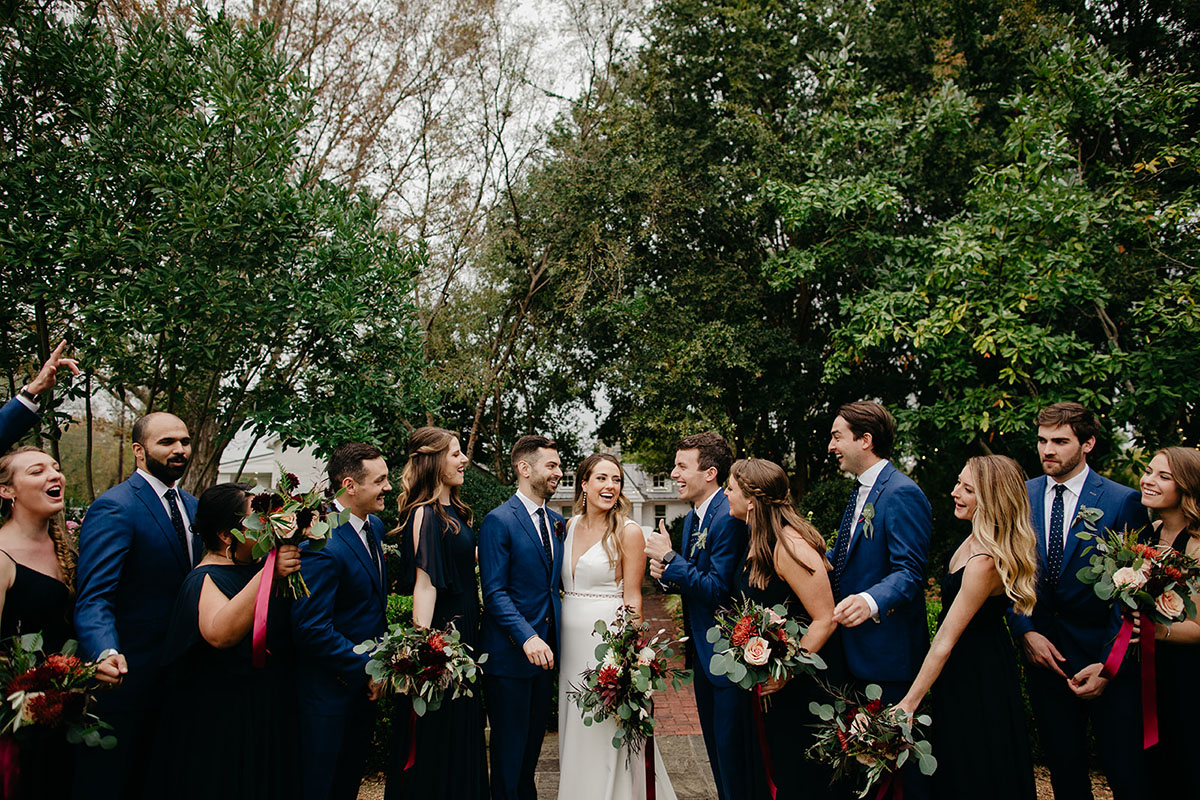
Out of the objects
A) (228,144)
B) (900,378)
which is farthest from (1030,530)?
(900,378)

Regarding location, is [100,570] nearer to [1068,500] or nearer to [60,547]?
[60,547]

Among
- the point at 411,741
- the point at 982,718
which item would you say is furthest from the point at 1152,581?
the point at 411,741

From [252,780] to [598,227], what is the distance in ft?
40.8

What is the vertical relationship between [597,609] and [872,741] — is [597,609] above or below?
above

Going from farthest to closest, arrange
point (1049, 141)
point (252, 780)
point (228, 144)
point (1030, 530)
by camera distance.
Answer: point (1049, 141), point (228, 144), point (1030, 530), point (252, 780)

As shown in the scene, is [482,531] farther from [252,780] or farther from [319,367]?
[319,367]

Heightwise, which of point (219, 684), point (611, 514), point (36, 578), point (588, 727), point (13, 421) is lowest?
point (588, 727)

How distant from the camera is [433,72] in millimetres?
14461

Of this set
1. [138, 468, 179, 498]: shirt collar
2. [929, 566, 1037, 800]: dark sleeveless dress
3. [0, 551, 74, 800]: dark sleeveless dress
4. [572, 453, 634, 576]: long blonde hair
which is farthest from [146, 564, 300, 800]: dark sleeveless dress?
[929, 566, 1037, 800]: dark sleeveless dress

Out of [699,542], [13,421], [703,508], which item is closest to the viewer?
[13,421]

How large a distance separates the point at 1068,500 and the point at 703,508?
2135mm

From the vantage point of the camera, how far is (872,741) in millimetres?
3268

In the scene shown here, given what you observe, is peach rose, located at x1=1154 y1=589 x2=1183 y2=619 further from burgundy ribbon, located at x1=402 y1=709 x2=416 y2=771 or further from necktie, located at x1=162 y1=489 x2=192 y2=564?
necktie, located at x1=162 y1=489 x2=192 y2=564

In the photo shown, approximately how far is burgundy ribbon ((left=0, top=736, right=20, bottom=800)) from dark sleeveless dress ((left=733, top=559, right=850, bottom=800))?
3.29 m
